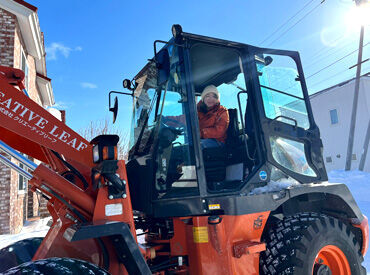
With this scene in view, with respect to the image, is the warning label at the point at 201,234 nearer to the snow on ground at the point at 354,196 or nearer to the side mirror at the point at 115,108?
the snow on ground at the point at 354,196

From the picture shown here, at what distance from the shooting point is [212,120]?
134 inches

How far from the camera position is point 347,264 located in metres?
3.12

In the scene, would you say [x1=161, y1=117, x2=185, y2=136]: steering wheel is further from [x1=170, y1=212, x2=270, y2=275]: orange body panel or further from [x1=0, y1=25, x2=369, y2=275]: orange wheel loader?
[x1=170, y1=212, x2=270, y2=275]: orange body panel

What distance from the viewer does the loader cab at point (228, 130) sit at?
2.81 metres

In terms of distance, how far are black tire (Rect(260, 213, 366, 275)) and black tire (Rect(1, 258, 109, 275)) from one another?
160 centimetres

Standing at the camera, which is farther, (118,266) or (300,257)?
(300,257)

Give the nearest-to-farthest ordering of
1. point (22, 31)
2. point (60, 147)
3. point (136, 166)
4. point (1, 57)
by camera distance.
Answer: point (60, 147) < point (136, 166) < point (1, 57) < point (22, 31)

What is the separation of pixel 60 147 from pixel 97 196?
1.77 feet

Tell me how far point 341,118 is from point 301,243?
21.8 metres

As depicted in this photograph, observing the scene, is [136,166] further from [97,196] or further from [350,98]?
[350,98]

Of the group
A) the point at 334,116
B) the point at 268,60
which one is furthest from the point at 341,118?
the point at 268,60

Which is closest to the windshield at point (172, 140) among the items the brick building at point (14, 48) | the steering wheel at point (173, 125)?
the steering wheel at point (173, 125)

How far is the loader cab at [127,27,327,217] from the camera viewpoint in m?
2.81

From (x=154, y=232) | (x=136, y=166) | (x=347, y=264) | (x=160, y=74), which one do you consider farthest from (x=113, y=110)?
(x=347, y=264)
